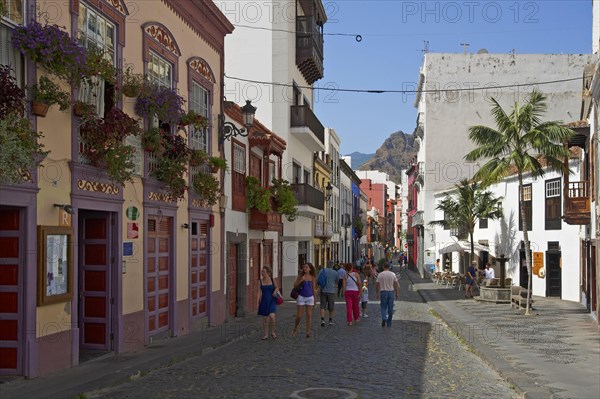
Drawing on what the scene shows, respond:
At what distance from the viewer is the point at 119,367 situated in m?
10.6

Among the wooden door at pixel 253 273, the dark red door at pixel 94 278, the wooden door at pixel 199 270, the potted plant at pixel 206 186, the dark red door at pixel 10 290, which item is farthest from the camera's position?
the wooden door at pixel 253 273

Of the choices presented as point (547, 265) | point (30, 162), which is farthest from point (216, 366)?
point (547, 265)

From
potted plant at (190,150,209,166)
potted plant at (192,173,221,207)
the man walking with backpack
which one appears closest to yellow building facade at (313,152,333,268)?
the man walking with backpack

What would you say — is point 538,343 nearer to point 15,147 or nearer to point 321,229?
point 15,147

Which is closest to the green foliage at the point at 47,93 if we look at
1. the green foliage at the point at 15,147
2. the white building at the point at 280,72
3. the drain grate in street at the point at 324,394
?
the green foliage at the point at 15,147

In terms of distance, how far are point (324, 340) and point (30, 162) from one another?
797cm

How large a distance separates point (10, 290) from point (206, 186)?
7.00 metres

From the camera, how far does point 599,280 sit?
57.3 ft

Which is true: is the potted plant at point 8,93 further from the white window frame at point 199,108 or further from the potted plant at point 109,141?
the white window frame at point 199,108

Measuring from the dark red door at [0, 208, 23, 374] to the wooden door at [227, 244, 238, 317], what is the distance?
10.3 metres

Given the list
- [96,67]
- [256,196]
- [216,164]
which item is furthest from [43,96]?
[256,196]

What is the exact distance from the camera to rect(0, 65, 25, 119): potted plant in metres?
8.17

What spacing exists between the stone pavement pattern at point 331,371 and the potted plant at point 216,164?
3.97 meters

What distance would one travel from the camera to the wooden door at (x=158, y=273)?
45.1 feet
